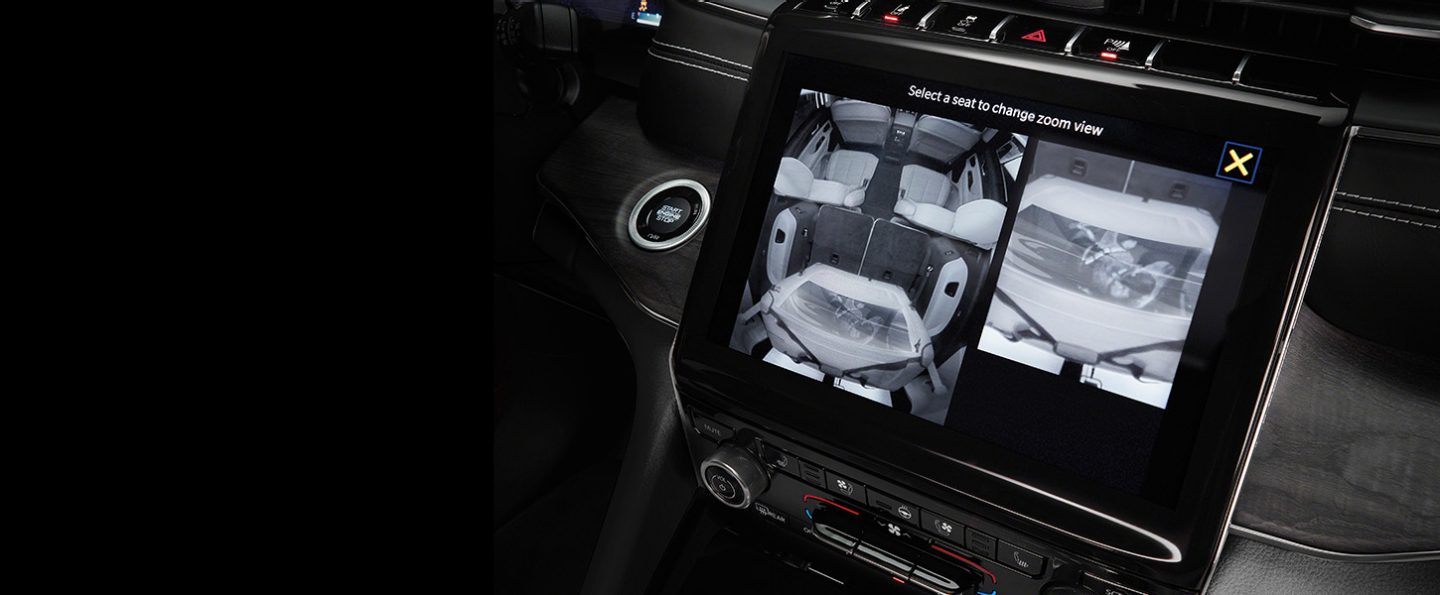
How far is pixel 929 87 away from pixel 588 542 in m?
0.98

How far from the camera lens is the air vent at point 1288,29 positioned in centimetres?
69

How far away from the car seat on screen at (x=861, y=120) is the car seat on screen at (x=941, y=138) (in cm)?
3

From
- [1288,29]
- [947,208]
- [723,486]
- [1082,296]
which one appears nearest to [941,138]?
[947,208]

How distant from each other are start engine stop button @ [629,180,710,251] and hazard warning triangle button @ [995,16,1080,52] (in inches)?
15.3

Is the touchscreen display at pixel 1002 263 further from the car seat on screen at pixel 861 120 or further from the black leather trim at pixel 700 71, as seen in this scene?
the black leather trim at pixel 700 71

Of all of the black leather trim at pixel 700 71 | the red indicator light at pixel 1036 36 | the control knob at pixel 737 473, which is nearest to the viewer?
the red indicator light at pixel 1036 36

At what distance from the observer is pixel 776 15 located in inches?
32.7

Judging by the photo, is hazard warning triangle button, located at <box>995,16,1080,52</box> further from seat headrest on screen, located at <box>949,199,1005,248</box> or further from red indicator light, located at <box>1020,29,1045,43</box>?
seat headrest on screen, located at <box>949,199,1005,248</box>

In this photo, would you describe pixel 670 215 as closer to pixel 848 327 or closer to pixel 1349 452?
pixel 848 327

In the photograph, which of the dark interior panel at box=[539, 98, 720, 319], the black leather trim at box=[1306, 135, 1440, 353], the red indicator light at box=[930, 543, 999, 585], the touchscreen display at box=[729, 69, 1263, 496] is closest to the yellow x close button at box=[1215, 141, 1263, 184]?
the touchscreen display at box=[729, 69, 1263, 496]

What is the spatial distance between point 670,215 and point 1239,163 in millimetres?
577

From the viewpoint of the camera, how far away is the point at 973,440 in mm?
729

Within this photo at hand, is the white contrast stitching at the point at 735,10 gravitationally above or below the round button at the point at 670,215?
above

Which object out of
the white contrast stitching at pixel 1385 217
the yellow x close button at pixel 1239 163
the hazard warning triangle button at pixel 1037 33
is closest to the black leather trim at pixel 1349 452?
the white contrast stitching at pixel 1385 217
